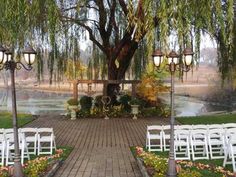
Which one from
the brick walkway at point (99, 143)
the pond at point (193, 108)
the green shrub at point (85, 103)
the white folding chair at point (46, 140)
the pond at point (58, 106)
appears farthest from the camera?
the pond at point (58, 106)

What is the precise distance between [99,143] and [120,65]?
30.1ft

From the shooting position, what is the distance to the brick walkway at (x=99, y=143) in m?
8.99

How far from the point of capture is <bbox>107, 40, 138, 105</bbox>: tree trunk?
21.0 meters

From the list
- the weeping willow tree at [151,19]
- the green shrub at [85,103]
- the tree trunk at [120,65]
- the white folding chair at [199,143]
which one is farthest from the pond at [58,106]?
the weeping willow tree at [151,19]

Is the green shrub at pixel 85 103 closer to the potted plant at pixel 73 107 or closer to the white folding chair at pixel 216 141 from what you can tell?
the potted plant at pixel 73 107

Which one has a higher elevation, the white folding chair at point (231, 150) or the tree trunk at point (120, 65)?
the tree trunk at point (120, 65)

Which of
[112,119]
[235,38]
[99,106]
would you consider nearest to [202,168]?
[235,38]

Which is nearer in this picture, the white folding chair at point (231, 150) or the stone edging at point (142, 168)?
the stone edging at point (142, 168)

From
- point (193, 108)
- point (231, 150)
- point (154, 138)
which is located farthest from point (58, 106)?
point (231, 150)

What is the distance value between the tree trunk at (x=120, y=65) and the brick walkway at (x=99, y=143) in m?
2.33

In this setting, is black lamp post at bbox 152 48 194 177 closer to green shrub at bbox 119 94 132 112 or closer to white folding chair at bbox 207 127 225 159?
white folding chair at bbox 207 127 225 159

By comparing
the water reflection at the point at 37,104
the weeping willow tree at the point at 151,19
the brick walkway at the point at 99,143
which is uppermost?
the weeping willow tree at the point at 151,19

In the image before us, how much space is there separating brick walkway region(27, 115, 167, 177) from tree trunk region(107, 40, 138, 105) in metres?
2.33

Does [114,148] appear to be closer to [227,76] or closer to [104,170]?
[104,170]
